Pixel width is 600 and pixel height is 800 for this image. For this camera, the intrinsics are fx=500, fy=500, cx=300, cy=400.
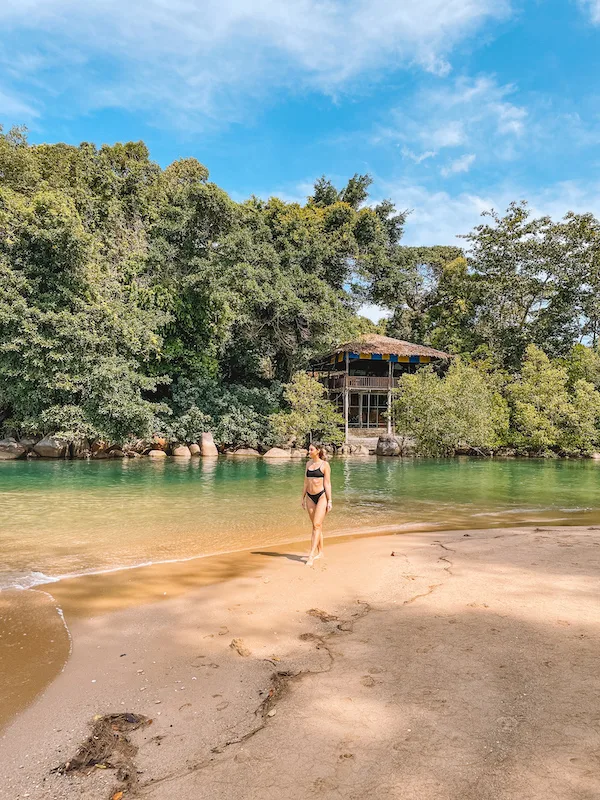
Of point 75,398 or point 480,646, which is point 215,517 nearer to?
point 480,646

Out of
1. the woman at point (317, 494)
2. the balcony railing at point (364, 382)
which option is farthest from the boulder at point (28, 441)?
the woman at point (317, 494)

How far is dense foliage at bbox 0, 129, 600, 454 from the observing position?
832 inches

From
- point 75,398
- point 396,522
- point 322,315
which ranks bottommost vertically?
point 396,522

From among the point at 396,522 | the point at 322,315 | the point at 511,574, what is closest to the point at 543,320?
the point at 322,315

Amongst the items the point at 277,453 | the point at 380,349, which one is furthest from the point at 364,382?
the point at 277,453

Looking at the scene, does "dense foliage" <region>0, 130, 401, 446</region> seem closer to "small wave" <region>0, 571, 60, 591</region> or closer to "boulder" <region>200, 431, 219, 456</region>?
"boulder" <region>200, 431, 219, 456</region>

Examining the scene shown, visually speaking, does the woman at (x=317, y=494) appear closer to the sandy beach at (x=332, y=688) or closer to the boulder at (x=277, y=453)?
the sandy beach at (x=332, y=688)

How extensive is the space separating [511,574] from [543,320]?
2820 centimetres

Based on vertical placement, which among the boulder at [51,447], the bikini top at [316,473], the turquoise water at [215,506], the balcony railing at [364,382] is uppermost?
the balcony railing at [364,382]

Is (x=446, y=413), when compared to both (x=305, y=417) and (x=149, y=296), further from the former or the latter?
(x=149, y=296)

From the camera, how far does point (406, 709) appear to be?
2596 millimetres

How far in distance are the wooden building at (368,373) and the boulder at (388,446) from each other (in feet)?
Result: 7.28

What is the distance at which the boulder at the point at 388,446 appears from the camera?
83.7 ft

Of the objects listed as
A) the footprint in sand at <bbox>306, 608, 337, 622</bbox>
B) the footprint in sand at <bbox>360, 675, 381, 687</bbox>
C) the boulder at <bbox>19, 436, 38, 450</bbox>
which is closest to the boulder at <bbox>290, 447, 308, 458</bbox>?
the boulder at <bbox>19, 436, 38, 450</bbox>
